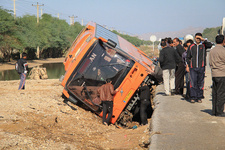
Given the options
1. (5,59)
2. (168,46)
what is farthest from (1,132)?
(5,59)

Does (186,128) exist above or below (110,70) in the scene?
below

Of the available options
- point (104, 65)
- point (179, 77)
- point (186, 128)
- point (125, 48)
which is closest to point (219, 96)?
point (186, 128)

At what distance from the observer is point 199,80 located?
27.5 ft

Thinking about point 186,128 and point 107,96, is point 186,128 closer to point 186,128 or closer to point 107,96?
point 186,128

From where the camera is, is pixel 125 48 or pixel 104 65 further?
pixel 125 48

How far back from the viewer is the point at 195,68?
328 inches

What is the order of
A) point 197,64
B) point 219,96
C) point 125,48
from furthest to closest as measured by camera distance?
point 125,48 → point 197,64 → point 219,96

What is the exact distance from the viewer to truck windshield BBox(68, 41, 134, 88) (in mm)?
8602

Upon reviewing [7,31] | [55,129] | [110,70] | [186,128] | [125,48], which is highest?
[7,31]

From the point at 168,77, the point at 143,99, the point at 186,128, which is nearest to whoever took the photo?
the point at 186,128

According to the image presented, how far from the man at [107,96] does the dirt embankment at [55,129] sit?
36 cm

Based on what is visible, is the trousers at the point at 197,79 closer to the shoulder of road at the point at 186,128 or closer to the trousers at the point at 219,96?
the shoulder of road at the point at 186,128

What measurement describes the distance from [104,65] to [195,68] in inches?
98.8

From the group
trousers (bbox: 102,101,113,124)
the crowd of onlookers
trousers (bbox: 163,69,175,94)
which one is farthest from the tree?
trousers (bbox: 102,101,113,124)
